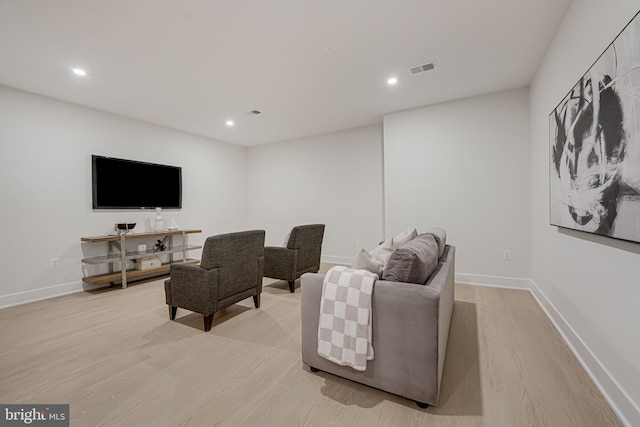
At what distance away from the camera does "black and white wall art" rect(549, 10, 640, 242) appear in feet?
4.24

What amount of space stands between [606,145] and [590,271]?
2.77 ft

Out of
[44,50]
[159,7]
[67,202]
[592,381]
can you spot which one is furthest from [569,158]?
[67,202]

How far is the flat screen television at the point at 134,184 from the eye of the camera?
402 centimetres

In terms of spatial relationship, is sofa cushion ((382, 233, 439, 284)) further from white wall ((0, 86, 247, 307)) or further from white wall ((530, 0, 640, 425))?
white wall ((0, 86, 247, 307))

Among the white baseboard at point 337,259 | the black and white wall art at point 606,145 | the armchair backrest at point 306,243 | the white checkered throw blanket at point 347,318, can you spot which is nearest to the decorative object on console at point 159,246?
the armchair backrest at point 306,243

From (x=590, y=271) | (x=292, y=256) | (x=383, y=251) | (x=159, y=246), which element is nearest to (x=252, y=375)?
(x=383, y=251)

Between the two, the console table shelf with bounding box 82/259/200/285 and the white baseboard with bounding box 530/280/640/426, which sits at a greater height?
the console table shelf with bounding box 82/259/200/285

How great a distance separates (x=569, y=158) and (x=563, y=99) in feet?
1.77

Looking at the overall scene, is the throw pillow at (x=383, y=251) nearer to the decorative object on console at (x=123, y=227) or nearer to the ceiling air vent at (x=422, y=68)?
the ceiling air vent at (x=422, y=68)

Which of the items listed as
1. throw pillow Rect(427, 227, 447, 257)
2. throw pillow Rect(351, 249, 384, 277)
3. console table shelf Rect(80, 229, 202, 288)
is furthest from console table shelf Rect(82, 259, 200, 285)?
throw pillow Rect(427, 227, 447, 257)

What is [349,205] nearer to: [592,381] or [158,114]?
[158,114]

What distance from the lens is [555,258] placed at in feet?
8.34

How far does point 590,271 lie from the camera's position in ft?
5.93

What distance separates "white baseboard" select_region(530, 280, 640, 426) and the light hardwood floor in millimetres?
50
